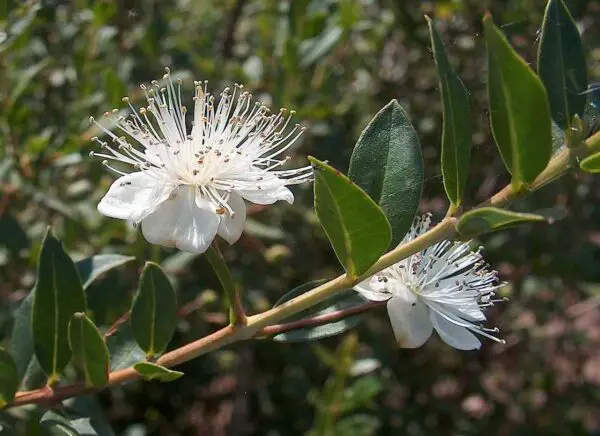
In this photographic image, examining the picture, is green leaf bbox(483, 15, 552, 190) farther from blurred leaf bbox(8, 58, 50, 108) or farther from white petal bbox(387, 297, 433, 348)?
blurred leaf bbox(8, 58, 50, 108)

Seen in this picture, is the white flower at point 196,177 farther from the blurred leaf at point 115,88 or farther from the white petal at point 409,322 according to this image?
the blurred leaf at point 115,88

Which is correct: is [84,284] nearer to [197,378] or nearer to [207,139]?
[207,139]

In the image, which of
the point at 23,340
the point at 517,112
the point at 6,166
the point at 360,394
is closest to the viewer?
the point at 517,112

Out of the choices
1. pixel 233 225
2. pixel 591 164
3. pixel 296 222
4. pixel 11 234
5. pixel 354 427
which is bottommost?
pixel 354 427

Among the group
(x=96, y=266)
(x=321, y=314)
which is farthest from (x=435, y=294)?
(x=96, y=266)

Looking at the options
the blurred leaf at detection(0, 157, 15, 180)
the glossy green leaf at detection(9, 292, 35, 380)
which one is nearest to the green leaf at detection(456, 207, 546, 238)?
the glossy green leaf at detection(9, 292, 35, 380)

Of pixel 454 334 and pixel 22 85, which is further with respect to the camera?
pixel 22 85

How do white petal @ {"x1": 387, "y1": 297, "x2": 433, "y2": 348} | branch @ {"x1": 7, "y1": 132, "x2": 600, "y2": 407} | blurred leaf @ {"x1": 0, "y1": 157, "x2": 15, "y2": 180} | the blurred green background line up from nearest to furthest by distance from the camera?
branch @ {"x1": 7, "y1": 132, "x2": 600, "y2": 407}, white petal @ {"x1": 387, "y1": 297, "x2": 433, "y2": 348}, blurred leaf @ {"x1": 0, "y1": 157, "x2": 15, "y2": 180}, the blurred green background

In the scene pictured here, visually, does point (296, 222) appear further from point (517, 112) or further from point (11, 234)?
point (517, 112)
